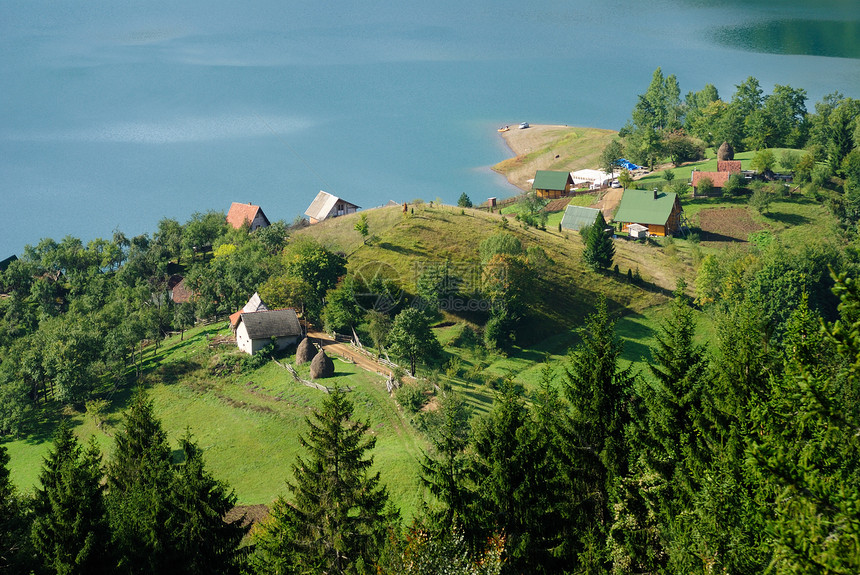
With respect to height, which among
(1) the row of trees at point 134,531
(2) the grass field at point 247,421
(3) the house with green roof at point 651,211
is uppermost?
(1) the row of trees at point 134,531

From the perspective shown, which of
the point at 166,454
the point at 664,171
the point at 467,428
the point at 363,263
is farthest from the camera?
the point at 664,171

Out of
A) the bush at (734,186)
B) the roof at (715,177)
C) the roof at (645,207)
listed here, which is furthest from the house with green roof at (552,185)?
the bush at (734,186)

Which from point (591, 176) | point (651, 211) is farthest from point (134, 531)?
point (591, 176)

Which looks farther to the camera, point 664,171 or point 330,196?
point 664,171

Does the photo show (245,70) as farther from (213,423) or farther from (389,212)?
(213,423)

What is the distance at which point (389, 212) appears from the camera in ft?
277

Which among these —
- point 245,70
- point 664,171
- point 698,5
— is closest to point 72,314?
point 664,171

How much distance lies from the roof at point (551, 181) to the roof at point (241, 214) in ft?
133

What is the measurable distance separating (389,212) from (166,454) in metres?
54.9

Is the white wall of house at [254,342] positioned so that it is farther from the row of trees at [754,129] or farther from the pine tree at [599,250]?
the row of trees at [754,129]

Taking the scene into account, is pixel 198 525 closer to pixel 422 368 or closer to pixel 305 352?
pixel 422 368

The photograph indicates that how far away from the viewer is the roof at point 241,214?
9012 cm

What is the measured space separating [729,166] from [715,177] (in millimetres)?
4210

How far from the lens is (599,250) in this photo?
238 feet
